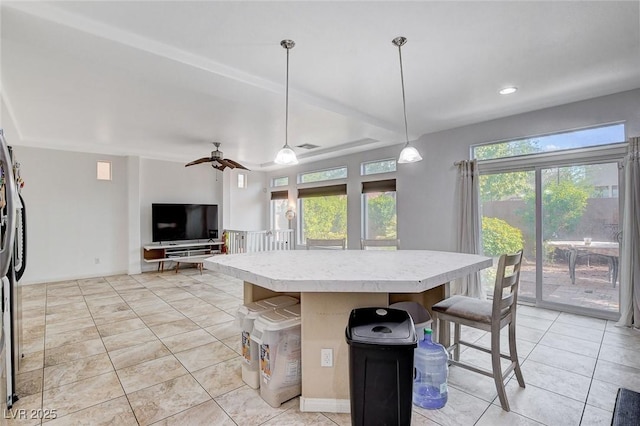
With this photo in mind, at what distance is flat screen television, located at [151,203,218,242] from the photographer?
6.66 m

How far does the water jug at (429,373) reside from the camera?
6.63ft

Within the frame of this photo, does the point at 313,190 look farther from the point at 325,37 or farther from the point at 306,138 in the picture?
the point at 325,37

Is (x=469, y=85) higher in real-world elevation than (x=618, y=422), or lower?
higher

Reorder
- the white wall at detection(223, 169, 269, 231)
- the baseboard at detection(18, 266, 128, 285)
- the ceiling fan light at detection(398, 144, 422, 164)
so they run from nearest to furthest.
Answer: the ceiling fan light at detection(398, 144, 422, 164)
the baseboard at detection(18, 266, 128, 285)
the white wall at detection(223, 169, 269, 231)

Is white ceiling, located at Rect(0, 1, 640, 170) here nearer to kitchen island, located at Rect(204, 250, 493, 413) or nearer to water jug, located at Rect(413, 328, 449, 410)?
kitchen island, located at Rect(204, 250, 493, 413)

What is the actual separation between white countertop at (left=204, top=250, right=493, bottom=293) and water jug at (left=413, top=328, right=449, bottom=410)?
1.54 ft

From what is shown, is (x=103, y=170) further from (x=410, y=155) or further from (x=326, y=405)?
(x=326, y=405)

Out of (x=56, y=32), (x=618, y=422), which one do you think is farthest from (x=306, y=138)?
(x=618, y=422)

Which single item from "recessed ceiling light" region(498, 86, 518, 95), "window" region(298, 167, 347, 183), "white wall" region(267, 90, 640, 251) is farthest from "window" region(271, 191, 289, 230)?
"recessed ceiling light" region(498, 86, 518, 95)

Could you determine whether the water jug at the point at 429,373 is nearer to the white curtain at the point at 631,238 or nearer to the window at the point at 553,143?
the white curtain at the point at 631,238

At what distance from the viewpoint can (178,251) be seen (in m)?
6.93

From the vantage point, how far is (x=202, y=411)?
6.41 feet

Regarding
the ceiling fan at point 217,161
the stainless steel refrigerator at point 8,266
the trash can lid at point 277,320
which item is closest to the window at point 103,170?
the ceiling fan at point 217,161

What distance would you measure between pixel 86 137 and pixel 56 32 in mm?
3837
